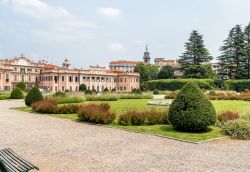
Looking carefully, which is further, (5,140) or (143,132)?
(143,132)

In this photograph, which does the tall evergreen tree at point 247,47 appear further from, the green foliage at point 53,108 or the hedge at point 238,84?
the green foliage at point 53,108

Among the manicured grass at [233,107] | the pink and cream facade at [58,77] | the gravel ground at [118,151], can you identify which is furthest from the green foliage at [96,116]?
the pink and cream facade at [58,77]

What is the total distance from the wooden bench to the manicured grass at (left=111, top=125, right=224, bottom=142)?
20.9ft

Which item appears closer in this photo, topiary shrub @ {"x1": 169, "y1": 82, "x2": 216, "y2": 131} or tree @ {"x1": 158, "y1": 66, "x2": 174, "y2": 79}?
topiary shrub @ {"x1": 169, "y1": 82, "x2": 216, "y2": 131}

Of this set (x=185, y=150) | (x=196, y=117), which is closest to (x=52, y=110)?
(x=196, y=117)

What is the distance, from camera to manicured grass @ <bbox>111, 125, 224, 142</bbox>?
35.6 feet

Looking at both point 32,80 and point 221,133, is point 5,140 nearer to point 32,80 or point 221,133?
point 221,133

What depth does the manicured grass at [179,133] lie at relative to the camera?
10859 millimetres

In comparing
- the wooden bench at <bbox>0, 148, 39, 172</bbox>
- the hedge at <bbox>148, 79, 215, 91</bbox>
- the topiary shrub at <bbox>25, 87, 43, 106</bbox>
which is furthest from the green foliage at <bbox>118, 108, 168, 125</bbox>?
the hedge at <bbox>148, 79, 215, 91</bbox>

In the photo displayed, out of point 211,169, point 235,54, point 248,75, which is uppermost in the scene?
point 235,54

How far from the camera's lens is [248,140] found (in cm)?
1066

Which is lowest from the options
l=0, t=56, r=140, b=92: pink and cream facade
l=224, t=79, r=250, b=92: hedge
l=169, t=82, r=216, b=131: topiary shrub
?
l=169, t=82, r=216, b=131: topiary shrub

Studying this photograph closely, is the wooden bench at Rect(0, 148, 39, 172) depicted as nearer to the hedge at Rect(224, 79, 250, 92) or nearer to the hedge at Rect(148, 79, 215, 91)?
the hedge at Rect(148, 79, 215, 91)

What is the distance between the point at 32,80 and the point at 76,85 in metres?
12.9
